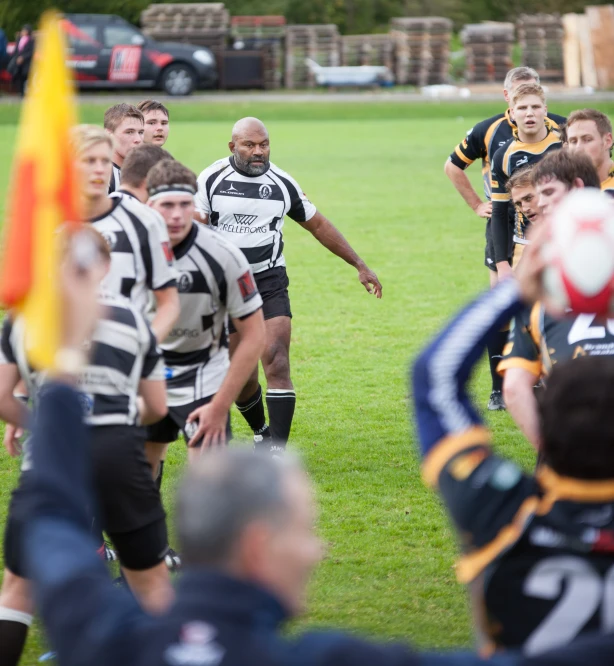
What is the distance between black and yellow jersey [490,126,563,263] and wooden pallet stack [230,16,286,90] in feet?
130

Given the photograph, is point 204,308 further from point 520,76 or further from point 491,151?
point 520,76

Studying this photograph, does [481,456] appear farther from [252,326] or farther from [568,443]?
[252,326]

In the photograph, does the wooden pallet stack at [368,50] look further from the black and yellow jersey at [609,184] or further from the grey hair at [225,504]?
the grey hair at [225,504]

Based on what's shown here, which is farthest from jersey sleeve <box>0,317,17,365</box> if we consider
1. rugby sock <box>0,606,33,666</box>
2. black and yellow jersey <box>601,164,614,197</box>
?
black and yellow jersey <box>601,164,614,197</box>

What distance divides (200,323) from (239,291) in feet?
1.10

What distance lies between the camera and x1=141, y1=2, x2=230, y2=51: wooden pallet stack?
47.7m

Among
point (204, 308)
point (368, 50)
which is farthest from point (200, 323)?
point (368, 50)

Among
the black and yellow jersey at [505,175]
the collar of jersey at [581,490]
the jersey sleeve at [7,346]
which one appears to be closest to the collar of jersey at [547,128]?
the black and yellow jersey at [505,175]

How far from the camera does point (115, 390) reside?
4.10 m

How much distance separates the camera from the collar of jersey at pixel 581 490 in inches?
93.0

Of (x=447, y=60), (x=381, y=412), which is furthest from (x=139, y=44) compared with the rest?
(x=381, y=412)

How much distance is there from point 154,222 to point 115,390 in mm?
1227

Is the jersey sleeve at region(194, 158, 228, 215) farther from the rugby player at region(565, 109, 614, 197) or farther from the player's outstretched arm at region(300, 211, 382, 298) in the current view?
the rugby player at region(565, 109, 614, 197)

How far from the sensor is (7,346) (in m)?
4.02
